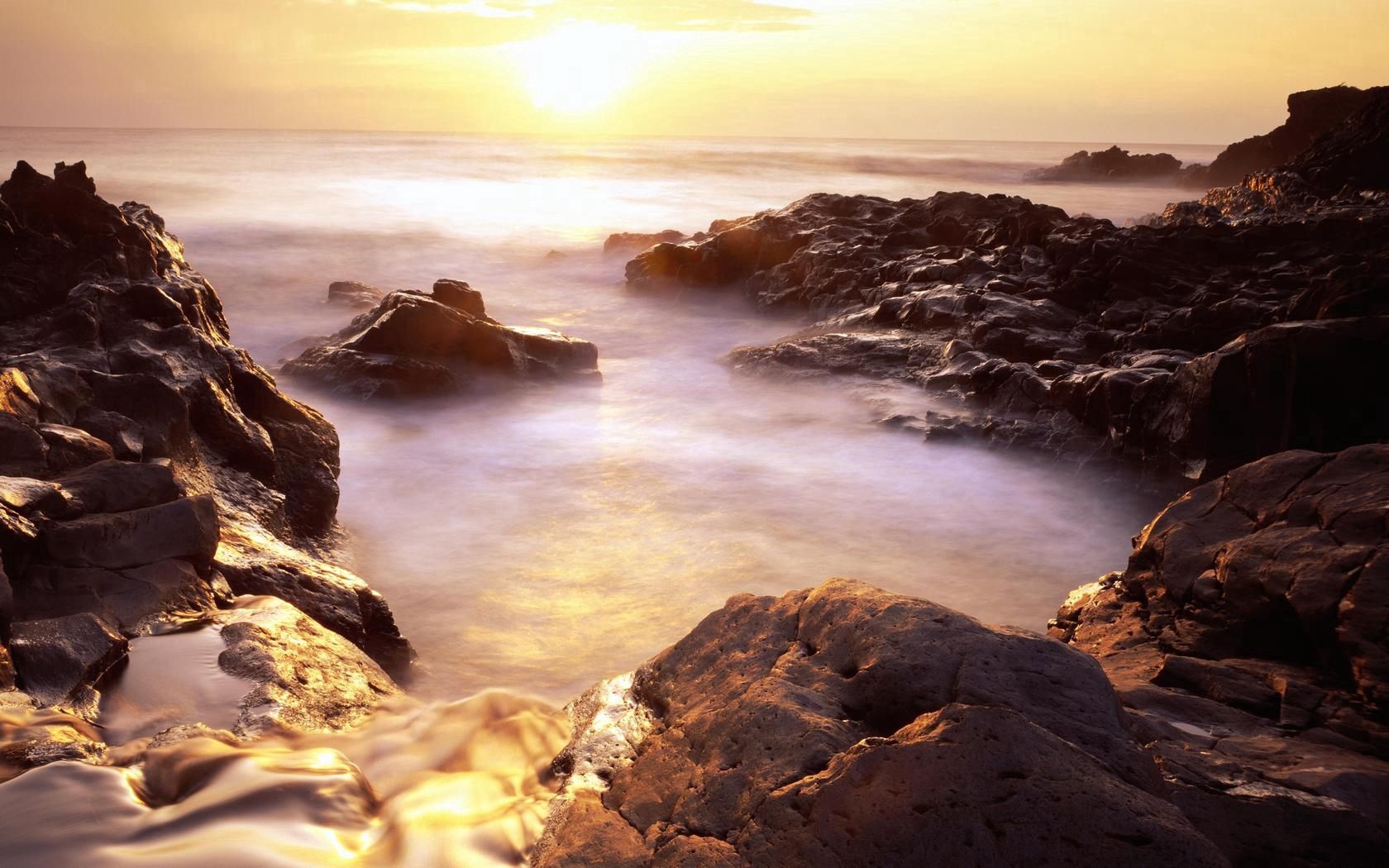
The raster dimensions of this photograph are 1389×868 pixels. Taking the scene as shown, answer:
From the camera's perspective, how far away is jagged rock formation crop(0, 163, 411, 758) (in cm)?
387

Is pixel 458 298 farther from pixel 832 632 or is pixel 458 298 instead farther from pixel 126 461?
pixel 832 632

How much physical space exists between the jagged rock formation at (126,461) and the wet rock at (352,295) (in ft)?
30.8

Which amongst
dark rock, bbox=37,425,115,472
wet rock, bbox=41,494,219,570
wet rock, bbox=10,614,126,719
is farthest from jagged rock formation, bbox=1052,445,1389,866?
dark rock, bbox=37,425,115,472

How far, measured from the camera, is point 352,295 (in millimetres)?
18688

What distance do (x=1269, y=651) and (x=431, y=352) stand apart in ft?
35.5

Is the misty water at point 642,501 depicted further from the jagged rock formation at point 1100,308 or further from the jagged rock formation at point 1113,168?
the jagged rock formation at point 1113,168

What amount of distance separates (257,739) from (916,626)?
8.53 ft

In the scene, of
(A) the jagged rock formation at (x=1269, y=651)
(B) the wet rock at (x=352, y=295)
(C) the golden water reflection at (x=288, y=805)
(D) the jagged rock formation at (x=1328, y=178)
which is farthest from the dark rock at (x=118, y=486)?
(D) the jagged rock formation at (x=1328, y=178)

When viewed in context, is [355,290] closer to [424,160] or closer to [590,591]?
[590,591]

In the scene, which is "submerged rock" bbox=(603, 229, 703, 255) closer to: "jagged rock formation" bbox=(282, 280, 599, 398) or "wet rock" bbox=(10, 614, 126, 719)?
"jagged rock formation" bbox=(282, 280, 599, 398)

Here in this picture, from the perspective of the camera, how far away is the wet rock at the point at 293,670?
150 inches

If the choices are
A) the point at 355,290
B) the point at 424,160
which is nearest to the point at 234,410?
the point at 355,290

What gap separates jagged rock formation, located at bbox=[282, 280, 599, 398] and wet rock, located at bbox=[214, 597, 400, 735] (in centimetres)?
759

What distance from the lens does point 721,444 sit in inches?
443
